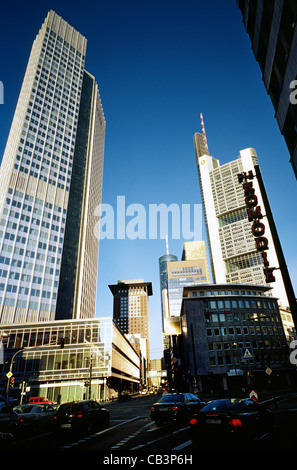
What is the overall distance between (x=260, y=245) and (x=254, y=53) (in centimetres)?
1739

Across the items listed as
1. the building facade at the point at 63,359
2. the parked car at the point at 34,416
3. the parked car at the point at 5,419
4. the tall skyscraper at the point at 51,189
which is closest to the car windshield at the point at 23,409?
the parked car at the point at 34,416

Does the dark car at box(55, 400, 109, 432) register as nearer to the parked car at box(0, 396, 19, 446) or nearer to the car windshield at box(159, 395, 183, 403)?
the parked car at box(0, 396, 19, 446)

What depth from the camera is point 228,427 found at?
759cm

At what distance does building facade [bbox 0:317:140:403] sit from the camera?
5528 cm

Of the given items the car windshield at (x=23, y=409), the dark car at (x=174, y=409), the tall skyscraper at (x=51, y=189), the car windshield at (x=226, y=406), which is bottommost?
the dark car at (x=174, y=409)

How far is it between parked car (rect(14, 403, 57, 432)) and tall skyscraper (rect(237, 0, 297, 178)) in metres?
23.4

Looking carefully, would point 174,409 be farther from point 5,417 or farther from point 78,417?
point 5,417

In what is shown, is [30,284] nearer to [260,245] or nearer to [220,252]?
[260,245]

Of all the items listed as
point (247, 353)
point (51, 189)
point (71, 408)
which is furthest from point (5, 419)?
point (51, 189)

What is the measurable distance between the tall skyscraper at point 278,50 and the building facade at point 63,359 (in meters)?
52.0

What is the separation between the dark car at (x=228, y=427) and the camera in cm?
750

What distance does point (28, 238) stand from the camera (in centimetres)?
8469

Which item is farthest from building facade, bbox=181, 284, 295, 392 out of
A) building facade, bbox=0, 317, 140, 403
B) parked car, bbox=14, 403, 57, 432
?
parked car, bbox=14, 403, 57, 432

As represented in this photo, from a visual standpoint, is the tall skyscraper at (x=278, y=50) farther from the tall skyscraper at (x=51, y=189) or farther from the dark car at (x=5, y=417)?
the tall skyscraper at (x=51, y=189)
